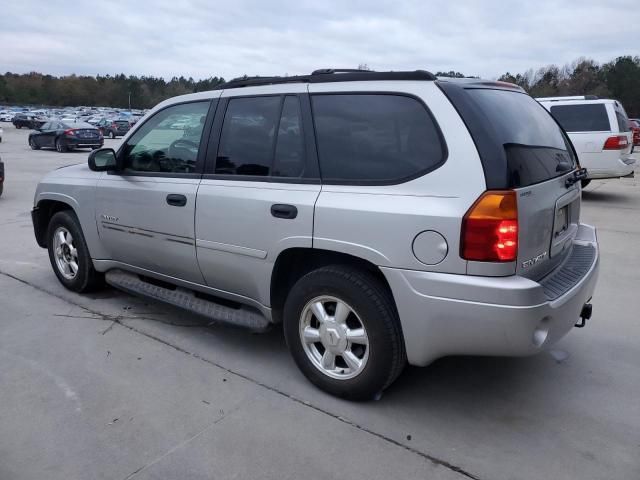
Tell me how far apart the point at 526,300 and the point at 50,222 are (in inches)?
172

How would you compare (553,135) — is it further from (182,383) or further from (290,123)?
(182,383)

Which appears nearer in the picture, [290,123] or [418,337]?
[418,337]

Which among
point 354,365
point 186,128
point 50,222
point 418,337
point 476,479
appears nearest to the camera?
point 476,479

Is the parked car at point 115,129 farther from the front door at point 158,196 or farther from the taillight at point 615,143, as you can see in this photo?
the front door at point 158,196

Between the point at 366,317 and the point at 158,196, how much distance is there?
6.24 ft

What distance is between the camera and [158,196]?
3922 mm

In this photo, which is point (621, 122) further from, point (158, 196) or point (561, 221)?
point (158, 196)

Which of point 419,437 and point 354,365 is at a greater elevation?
point 354,365

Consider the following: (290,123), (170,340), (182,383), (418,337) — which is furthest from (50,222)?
(418,337)

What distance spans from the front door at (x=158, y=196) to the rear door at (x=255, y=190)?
0.55ft

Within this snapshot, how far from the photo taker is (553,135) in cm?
353

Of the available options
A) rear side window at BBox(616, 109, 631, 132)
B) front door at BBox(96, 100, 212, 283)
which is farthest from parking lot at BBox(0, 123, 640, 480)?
rear side window at BBox(616, 109, 631, 132)

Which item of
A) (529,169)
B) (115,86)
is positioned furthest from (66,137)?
(115,86)

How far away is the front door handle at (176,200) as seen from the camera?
374 cm
